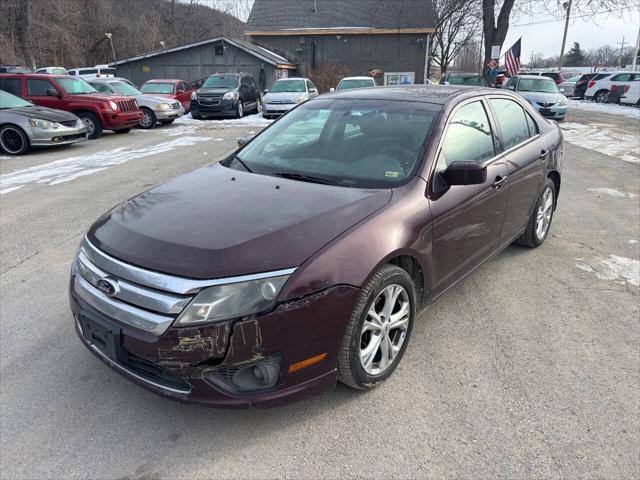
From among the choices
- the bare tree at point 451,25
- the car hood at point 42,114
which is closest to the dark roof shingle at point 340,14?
the bare tree at point 451,25

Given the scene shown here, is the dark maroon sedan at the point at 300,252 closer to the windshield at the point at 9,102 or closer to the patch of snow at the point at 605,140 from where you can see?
the patch of snow at the point at 605,140

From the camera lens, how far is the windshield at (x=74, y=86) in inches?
500

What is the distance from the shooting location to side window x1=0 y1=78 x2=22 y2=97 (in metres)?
12.1

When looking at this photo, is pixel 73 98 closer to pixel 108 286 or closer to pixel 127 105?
pixel 127 105

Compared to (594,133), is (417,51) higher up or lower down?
higher up

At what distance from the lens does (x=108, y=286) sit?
7.48 ft

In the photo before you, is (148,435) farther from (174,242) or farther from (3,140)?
(3,140)

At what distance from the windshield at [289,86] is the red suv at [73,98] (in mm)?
7241

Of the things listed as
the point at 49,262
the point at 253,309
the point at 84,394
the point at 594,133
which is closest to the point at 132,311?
the point at 253,309

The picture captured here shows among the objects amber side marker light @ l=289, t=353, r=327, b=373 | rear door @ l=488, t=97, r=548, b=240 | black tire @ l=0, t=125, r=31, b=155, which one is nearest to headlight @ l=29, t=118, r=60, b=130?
black tire @ l=0, t=125, r=31, b=155

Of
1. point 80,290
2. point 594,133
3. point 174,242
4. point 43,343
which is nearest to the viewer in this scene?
point 174,242

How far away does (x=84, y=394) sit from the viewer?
2.63m

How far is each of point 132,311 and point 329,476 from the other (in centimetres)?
118

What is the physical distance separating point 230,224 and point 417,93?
2.11m
